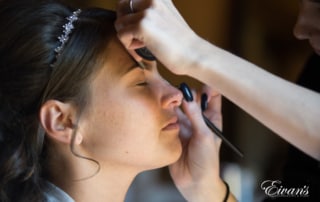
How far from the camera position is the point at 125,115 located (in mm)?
809

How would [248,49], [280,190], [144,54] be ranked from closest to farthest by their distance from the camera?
[144,54] < [280,190] < [248,49]

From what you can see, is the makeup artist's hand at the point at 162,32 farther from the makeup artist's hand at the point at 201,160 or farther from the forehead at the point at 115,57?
the makeup artist's hand at the point at 201,160

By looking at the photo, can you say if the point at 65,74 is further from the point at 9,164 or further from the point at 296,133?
the point at 296,133

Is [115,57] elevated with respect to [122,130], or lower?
elevated

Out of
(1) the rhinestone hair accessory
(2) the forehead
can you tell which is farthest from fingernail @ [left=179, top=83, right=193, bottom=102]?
(1) the rhinestone hair accessory

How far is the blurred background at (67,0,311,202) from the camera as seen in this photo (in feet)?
3.23

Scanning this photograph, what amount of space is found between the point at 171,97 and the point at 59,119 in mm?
204

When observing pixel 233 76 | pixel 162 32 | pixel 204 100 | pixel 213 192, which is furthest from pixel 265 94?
pixel 213 192

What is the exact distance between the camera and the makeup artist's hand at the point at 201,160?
3.08 feet

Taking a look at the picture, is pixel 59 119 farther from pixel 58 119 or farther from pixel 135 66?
pixel 135 66

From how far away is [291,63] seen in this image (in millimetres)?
992

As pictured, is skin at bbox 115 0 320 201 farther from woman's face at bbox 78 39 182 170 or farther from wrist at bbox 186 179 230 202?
wrist at bbox 186 179 230 202

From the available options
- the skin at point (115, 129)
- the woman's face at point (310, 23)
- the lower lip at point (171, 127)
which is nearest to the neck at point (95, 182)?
the skin at point (115, 129)

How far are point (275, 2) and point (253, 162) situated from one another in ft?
1.19
